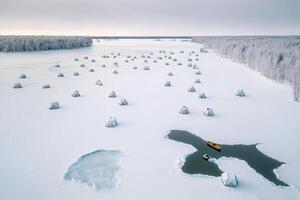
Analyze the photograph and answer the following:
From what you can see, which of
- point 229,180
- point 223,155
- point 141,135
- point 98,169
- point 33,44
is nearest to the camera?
point 229,180

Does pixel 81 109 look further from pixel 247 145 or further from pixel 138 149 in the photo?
pixel 247 145

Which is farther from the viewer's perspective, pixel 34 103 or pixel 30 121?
pixel 34 103

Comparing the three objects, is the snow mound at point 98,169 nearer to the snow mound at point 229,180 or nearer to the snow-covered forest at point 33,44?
the snow mound at point 229,180

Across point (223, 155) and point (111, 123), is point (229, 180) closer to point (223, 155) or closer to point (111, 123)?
point (223, 155)

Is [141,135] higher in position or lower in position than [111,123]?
lower

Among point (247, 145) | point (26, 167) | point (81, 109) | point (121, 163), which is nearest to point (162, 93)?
point (81, 109)

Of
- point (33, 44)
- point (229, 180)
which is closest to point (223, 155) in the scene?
point (229, 180)

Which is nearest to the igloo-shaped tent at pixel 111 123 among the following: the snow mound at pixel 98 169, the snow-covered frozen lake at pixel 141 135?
the snow-covered frozen lake at pixel 141 135

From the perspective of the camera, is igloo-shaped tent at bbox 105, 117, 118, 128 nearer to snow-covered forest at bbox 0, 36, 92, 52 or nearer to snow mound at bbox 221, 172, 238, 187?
snow mound at bbox 221, 172, 238, 187
